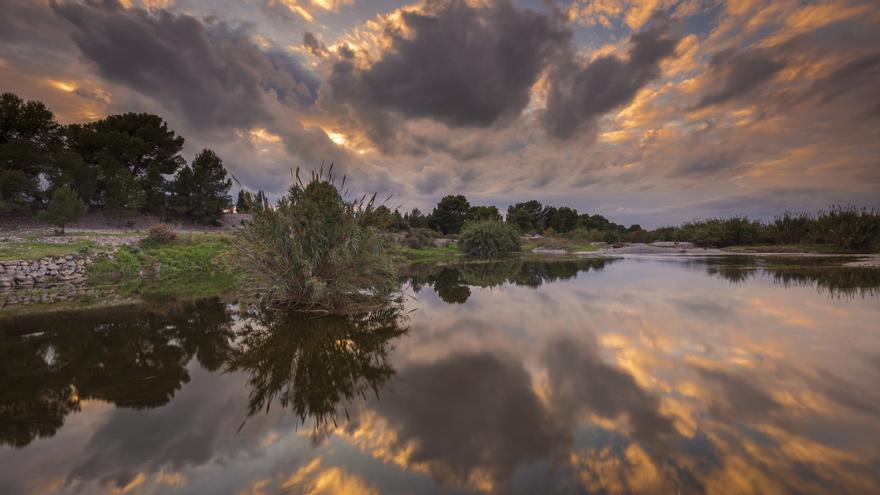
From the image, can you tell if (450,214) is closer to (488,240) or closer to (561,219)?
(561,219)

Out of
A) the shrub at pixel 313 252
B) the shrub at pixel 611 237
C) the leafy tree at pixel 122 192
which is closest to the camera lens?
the shrub at pixel 313 252

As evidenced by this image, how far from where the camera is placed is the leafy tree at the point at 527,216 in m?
98.2

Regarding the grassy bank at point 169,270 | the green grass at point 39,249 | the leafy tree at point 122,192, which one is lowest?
the grassy bank at point 169,270

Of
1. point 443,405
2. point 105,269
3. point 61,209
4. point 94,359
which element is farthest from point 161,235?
point 443,405

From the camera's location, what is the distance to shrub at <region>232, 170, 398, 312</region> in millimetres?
11461

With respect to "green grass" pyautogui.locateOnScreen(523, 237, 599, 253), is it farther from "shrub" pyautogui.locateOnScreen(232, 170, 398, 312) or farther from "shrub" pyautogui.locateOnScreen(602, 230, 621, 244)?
"shrub" pyautogui.locateOnScreen(232, 170, 398, 312)

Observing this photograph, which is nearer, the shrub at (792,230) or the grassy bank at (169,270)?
the grassy bank at (169,270)

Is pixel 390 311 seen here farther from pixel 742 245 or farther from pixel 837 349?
pixel 742 245

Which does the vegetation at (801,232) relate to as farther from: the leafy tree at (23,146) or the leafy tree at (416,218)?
the leafy tree at (23,146)

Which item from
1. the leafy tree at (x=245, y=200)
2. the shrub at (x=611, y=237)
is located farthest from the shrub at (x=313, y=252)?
the shrub at (x=611, y=237)

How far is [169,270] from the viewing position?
2461 centimetres

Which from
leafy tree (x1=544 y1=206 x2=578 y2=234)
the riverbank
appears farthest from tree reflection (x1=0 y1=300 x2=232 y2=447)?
leafy tree (x1=544 y1=206 x2=578 y2=234)

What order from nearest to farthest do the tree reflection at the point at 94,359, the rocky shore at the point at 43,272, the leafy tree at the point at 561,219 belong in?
the tree reflection at the point at 94,359, the rocky shore at the point at 43,272, the leafy tree at the point at 561,219

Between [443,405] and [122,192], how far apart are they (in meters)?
51.7
